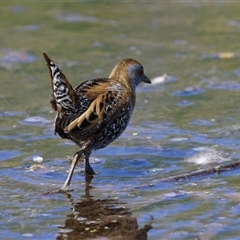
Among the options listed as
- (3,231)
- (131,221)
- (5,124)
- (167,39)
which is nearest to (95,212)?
(131,221)

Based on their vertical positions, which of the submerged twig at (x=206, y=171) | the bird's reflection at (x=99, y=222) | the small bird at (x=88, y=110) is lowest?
the bird's reflection at (x=99, y=222)

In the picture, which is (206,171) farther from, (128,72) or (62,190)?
(128,72)

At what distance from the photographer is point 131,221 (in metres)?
5.79

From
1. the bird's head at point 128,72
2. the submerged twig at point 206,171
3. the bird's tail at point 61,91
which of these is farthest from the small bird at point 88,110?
the submerged twig at point 206,171

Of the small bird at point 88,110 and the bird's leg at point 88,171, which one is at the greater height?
→ the small bird at point 88,110

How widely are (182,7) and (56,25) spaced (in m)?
2.42

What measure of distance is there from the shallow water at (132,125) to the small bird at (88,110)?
328 millimetres

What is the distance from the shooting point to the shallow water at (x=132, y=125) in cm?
583

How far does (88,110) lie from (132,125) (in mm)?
1996

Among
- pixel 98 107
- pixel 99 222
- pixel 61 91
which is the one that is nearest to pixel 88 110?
pixel 98 107

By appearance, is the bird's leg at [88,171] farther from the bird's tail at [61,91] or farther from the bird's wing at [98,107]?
the bird's tail at [61,91]

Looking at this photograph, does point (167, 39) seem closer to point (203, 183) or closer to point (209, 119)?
point (209, 119)

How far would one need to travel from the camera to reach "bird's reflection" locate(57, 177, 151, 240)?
5.52 meters

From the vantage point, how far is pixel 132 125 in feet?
28.3
